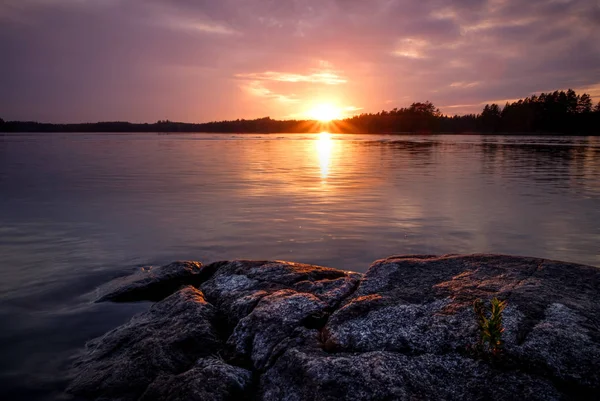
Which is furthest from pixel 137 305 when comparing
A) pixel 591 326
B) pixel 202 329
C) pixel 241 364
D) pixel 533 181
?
pixel 533 181

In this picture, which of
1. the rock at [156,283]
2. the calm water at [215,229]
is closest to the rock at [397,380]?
the calm water at [215,229]

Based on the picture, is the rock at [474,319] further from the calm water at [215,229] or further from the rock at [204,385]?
the calm water at [215,229]

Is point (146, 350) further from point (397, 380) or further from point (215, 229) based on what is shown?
point (215, 229)

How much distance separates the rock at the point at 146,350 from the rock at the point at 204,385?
0.39 m

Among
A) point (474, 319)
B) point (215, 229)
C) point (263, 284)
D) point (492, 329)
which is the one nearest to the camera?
point (492, 329)

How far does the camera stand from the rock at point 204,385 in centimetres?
358

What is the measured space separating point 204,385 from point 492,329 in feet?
8.43

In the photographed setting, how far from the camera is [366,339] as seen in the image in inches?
155

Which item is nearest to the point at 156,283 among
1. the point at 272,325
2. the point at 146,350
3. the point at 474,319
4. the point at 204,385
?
the point at 146,350

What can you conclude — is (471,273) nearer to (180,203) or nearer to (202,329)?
(202,329)

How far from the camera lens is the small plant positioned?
3318 millimetres

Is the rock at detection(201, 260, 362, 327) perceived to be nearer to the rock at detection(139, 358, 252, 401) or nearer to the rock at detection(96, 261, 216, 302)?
the rock at detection(96, 261, 216, 302)

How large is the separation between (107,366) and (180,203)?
1269 cm

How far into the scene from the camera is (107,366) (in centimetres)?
463
